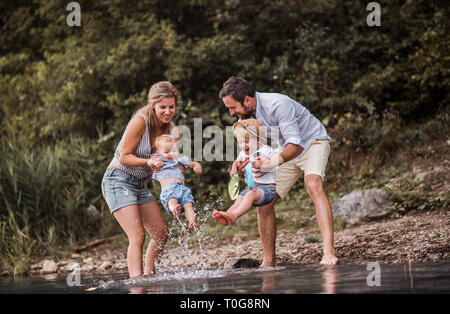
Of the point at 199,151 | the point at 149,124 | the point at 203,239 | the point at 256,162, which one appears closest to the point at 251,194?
the point at 256,162

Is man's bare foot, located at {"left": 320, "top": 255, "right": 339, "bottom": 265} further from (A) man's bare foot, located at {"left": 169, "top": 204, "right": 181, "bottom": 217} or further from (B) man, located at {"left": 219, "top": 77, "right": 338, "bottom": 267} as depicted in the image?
(A) man's bare foot, located at {"left": 169, "top": 204, "right": 181, "bottom": 217}

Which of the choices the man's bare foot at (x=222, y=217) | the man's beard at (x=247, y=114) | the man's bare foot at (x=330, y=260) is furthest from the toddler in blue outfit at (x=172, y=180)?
the man's bare foot at (x=330, y=260)

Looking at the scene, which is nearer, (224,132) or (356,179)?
(356,179)

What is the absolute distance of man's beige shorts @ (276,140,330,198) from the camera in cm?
555

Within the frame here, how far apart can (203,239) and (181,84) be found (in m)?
4.16

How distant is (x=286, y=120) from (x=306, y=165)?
1.81ft

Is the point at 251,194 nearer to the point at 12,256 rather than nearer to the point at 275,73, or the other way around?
the point at 12,256

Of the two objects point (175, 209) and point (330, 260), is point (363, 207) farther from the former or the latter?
point (175, 209)

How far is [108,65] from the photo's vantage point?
38.8 ft

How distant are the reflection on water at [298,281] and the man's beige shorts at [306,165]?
0.87 metres

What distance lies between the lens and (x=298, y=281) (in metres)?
4.36

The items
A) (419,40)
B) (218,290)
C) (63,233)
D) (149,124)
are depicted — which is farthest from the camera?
(419,40)

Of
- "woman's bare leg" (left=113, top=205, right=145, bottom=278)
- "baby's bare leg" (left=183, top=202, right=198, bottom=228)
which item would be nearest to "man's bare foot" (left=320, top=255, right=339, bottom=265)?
"baby's bare leg" (left=183, top=202, right=198, bottom=228)

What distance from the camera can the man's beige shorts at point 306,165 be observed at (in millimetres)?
5547
